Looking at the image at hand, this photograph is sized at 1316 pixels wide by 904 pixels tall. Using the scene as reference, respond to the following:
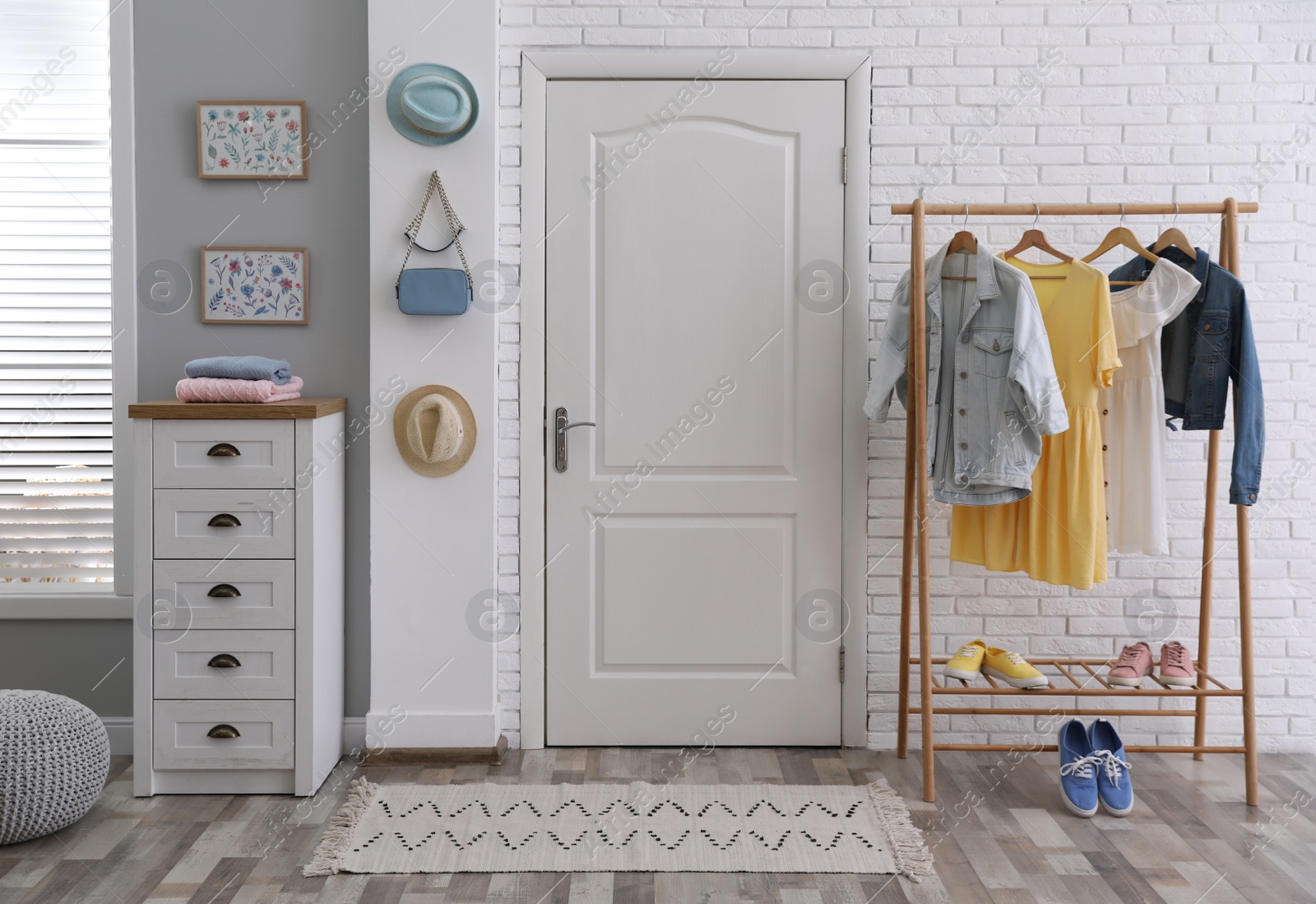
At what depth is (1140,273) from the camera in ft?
8.27

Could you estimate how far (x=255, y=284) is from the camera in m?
2.67

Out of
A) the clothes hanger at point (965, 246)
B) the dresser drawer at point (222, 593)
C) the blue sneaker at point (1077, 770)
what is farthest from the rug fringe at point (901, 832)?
the dresser drawer at point (222, 593)

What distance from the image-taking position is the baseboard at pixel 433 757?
266 centimetres

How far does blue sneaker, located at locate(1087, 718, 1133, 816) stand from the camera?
7.64 feet

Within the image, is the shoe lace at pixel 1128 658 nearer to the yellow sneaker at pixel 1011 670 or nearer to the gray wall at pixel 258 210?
the yellow sneaker at pixel 1011 670

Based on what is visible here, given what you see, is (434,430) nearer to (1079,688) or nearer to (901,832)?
(901,832)

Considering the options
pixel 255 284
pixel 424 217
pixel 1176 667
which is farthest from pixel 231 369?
A: pixel 1176 667

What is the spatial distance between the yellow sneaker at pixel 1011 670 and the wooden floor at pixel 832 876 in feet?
1.00

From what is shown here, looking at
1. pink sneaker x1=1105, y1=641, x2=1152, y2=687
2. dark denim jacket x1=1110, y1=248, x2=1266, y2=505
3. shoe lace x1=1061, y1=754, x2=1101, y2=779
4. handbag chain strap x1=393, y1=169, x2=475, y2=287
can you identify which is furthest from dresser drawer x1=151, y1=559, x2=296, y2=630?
dark denim jacket x1=1110, y1=248, x2=1266, y2=505

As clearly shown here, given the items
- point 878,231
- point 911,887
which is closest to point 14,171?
point 878,231

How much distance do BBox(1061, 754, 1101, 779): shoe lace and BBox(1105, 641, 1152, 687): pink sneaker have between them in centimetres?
21

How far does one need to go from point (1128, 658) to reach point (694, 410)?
1368 millimetres

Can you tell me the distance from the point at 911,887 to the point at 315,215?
91.7 inches

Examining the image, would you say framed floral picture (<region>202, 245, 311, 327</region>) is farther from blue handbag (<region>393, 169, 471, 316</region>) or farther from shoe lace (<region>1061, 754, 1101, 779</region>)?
shoe lace (<region>1061, 754, 1101, 779</region>)
